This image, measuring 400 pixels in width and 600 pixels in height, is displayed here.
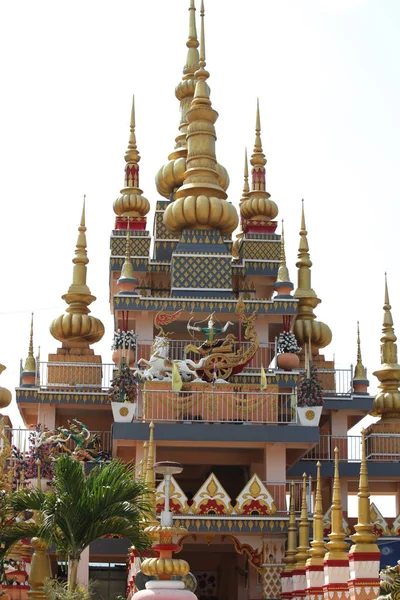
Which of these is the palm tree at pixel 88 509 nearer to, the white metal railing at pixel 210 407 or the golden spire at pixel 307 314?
the white metal railing at pixel 210 407

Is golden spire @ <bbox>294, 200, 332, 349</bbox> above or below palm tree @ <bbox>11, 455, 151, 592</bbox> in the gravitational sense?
above

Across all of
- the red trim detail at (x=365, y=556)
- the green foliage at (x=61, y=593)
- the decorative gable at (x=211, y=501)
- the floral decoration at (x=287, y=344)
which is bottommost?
the green foliage at (x=61, y=593)

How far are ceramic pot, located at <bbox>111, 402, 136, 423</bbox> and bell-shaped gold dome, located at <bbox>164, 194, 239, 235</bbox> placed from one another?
7.25 metres

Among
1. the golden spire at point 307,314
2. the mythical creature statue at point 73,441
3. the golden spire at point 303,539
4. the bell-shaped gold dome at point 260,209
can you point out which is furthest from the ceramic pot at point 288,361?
the golden spire at point 303,539

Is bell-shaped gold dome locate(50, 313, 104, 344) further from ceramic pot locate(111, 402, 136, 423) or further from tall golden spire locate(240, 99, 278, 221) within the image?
ceramic pot locate(111, 402, 136, 423)

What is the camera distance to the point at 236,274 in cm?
4053

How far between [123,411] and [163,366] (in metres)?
1.87

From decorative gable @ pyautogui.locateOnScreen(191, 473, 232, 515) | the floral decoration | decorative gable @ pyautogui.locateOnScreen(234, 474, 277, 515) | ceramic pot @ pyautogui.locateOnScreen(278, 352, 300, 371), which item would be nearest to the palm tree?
decorative gable @ pyautogui.locateOnScreen(191, 473, 232, 515)

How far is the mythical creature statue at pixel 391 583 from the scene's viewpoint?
18.6 metres

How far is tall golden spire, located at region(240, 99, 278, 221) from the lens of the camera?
4353cm

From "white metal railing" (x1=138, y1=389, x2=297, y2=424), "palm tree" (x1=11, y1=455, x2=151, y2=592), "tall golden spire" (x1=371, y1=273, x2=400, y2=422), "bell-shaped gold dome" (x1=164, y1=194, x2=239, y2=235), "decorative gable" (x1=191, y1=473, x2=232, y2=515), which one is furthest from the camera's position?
"tall golden spire" (x1=371, y1=273, x2=400, y2=422)

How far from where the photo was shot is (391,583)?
742 inches

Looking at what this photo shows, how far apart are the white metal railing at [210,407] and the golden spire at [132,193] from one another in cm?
1113

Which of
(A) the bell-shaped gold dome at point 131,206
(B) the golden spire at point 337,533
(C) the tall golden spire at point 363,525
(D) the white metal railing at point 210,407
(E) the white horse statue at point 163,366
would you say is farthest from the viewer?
(A) the bell-shaped gold dome at point 131,206
